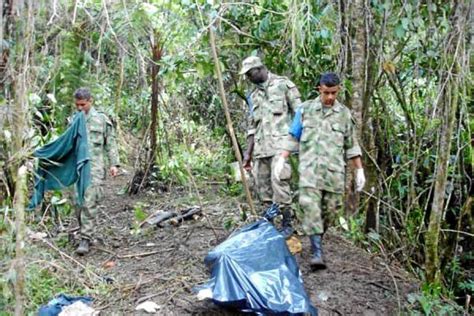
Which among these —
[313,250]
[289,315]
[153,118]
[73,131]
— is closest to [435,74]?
[313,250]

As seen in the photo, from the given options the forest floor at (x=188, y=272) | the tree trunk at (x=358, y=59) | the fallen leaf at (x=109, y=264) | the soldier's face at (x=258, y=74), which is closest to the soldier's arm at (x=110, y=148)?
the forest floor at (x=188, y=272)

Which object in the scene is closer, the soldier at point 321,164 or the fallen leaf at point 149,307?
the fallen leaf at point 149,307

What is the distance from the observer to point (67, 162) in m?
6.57

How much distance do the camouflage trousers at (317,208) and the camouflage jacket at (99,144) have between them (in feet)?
7.22

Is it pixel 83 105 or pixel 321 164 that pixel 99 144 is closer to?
pixel 83 105

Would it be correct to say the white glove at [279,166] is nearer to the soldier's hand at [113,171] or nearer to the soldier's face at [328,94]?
the soldier's face at [328,94]

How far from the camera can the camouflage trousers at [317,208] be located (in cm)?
559

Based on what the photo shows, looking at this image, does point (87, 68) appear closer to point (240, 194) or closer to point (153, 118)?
point (153, 118)

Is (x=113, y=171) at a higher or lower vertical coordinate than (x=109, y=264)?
higher

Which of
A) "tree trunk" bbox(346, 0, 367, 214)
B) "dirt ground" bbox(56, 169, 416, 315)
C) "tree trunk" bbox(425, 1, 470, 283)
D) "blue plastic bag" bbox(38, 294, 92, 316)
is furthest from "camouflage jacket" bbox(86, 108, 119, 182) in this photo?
"tree trunk" bbox(425, 1, 470, 283)

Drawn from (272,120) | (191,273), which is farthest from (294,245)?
(272,120)

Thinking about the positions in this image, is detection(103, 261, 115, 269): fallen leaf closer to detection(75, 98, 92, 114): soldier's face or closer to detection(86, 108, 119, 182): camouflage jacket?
detection(86, 108, 119, 182): camouflage jacket

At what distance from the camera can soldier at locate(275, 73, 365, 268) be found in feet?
18.4

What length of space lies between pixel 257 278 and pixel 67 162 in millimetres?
2666
